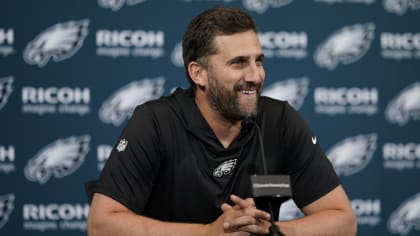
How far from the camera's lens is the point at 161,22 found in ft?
13.1

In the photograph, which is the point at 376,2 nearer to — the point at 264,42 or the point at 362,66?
the point at 362,66

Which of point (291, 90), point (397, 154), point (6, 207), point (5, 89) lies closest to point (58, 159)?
point (6, 207)

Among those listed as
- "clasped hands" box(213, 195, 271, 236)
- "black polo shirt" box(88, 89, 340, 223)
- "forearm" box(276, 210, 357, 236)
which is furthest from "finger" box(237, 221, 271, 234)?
"black polo shirt" box(88, 89, 340, 223)

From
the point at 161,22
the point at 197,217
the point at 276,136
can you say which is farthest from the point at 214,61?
the point at 161,22

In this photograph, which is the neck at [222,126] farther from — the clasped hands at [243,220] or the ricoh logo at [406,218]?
the ricoh logo at [406,218]

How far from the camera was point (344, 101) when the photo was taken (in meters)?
4.11

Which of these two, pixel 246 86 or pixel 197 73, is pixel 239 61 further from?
pixel 197 73

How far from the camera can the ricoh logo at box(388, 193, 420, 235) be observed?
4.16m

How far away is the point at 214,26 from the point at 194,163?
48cm

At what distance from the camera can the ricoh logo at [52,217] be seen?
3.85 meters

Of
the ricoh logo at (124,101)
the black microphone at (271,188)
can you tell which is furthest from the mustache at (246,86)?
the ricoh logo at (124,101)

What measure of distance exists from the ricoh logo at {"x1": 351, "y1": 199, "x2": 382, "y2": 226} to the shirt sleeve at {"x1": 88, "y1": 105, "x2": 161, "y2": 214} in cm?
208

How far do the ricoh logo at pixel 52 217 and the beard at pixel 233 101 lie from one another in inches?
69.2

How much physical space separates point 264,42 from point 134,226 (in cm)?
215
